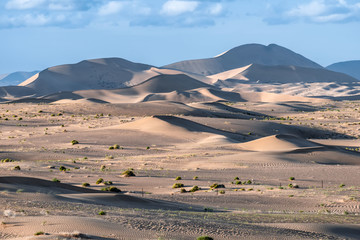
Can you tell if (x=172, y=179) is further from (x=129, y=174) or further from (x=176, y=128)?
(x=176, y=128)

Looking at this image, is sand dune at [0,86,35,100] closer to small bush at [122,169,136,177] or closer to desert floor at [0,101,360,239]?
desert floor at [0,101,360,239]

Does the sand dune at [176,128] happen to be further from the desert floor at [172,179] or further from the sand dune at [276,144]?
the sand dune at [276,144]

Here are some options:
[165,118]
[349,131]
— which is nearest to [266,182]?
[165,118]

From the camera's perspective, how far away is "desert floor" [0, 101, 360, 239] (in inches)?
621

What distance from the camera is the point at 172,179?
110ft

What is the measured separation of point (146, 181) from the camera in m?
32.7

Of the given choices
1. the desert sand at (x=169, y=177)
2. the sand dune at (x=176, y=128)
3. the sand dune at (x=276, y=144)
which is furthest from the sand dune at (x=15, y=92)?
the sand dune at (x=276, y=144)

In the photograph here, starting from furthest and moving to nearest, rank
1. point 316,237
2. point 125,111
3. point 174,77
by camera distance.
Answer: point 174,77 → point 125,111 → point 316,237

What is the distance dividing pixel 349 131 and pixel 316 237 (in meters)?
58.2

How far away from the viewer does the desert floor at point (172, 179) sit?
15.8 metres

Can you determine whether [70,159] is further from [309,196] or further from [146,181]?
[309,196]

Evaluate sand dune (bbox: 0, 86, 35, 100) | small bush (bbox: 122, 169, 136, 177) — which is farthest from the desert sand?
sand dune (bbox: 0, 86, 35, 100)

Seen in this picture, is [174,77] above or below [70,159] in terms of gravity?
above

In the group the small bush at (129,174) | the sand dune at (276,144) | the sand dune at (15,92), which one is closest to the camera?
the small bush at (129,174)
